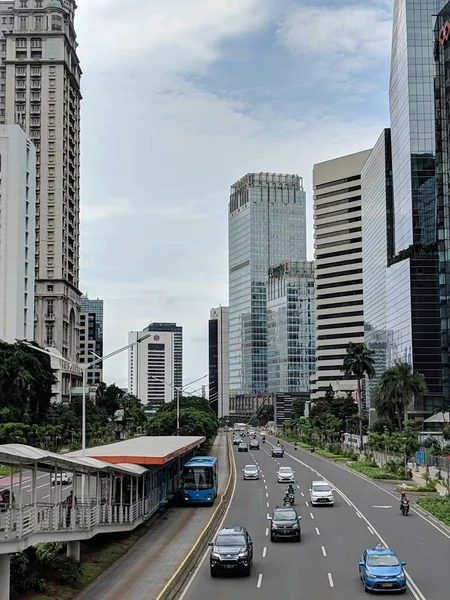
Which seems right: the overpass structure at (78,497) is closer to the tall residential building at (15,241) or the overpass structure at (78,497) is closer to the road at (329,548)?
the road at (329,548)

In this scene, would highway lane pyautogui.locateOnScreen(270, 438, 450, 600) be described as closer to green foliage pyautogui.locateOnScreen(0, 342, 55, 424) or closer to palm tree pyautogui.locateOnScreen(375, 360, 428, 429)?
palm tree pyautogui.locateOnScreen(375, 360, 428, 429)

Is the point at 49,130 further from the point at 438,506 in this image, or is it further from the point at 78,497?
the point at 78,497

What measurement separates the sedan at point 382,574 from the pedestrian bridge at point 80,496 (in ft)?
33.8

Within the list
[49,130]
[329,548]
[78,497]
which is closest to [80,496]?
[78,497]

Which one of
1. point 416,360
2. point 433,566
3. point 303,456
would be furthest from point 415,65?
point 433,566

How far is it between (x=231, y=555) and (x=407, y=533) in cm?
1424

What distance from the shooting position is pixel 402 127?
13238 centimetres

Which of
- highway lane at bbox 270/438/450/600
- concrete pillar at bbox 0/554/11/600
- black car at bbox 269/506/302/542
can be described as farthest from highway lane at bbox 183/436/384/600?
concrete pillar at bbox 0/554/11/600

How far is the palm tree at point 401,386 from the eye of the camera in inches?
4400

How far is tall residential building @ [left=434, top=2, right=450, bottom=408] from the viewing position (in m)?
118

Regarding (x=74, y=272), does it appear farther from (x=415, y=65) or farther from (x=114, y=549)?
(x=114, y=549)

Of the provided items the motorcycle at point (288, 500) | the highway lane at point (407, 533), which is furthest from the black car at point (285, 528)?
the motorcycle at point (288, 500)

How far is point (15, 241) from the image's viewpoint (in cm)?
12962

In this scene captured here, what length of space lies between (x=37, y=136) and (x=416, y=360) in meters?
83.2
